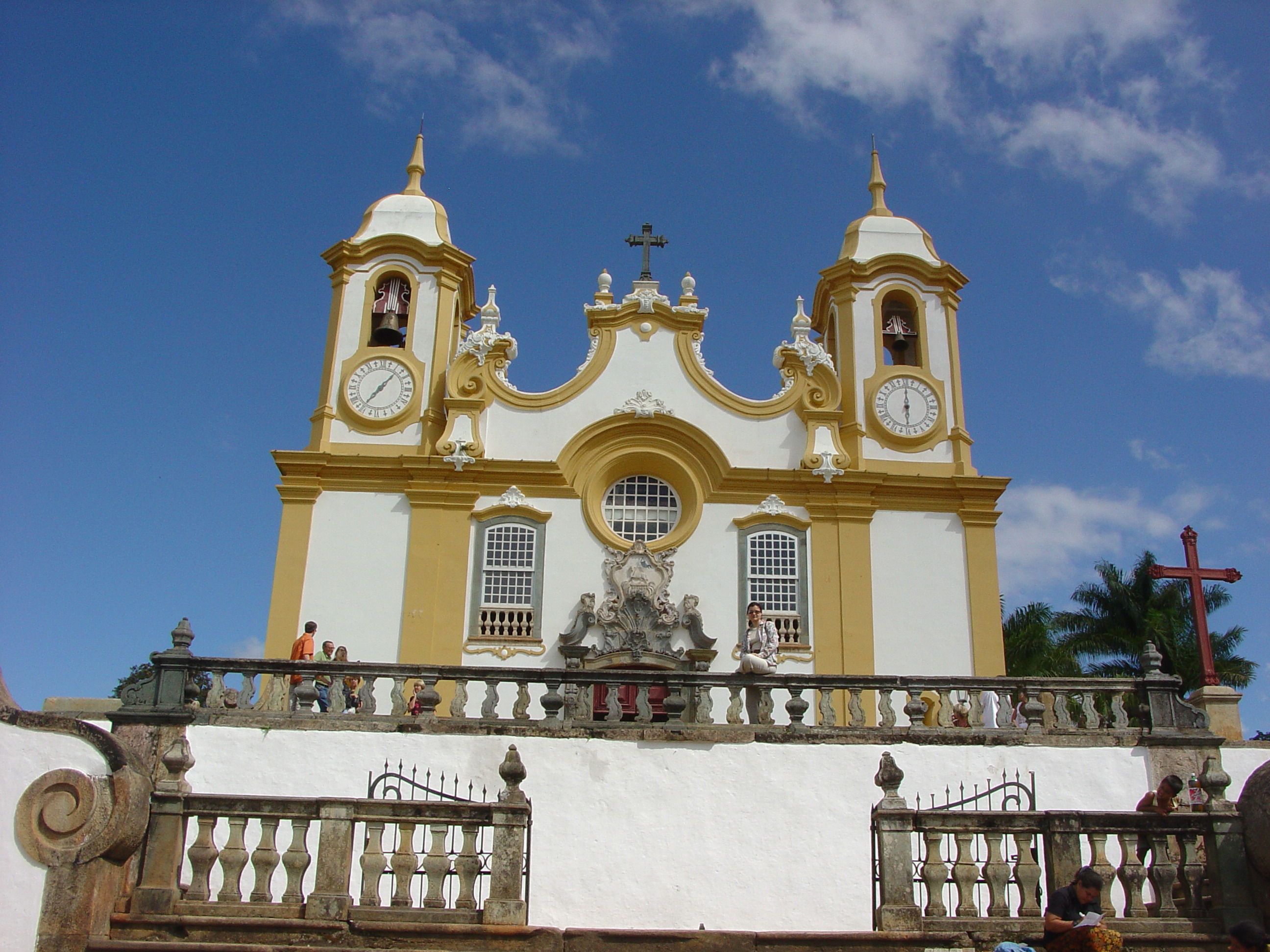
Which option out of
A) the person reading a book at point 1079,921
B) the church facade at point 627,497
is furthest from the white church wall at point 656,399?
the person reading a book at point 1079,921

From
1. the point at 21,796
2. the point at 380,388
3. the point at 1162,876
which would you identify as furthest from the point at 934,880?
the point at 380,388

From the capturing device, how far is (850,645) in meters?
17.4

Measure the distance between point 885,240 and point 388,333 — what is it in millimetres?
9077

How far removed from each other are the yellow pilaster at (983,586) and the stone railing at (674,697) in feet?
16.1

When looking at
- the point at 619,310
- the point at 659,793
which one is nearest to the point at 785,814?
the point at 659,793

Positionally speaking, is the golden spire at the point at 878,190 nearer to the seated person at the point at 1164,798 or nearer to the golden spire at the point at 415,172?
the golden spire at the point at 415,172

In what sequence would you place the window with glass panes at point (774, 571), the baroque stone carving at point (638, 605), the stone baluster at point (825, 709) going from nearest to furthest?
the stone baluster at point (825, 709) < the baroque stone carving at point (638, 605) < the window with glass panes at point (774, 571)

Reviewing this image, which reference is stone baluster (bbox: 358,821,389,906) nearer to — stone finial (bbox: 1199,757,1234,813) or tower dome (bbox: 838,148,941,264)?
stone finial (bbox: 1199,757,1234,813)

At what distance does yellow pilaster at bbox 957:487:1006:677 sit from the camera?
17.5 m

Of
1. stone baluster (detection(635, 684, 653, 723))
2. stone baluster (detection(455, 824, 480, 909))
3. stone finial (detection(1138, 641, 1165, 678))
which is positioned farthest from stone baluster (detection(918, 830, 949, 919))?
stone finial (detection(1138, 641, 1165, 678))

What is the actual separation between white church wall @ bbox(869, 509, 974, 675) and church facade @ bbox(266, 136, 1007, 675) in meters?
0.03

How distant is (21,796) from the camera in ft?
23.3

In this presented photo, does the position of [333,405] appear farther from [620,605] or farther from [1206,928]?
[1206,928]

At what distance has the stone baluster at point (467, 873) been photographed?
743cm
